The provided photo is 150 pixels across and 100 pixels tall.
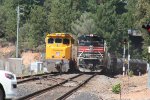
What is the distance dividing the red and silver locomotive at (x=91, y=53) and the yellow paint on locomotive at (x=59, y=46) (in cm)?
100

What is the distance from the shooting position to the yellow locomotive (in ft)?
134

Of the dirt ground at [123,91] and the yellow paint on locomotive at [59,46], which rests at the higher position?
the yellow paint on locomotive at [59,46]

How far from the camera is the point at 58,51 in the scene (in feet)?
135

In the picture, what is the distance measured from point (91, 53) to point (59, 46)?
2851 millimetres

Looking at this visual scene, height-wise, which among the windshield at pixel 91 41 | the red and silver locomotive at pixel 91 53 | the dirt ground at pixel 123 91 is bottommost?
the dirt ground at pixel 123 91

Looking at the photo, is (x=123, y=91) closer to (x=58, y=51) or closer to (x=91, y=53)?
(x=91, y=53)

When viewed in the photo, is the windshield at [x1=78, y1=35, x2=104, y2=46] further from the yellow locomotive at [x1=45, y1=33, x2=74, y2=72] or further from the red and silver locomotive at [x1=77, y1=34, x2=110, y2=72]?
the yellow locomotive at [x1=45, y1=33, x2=74, y2=72]

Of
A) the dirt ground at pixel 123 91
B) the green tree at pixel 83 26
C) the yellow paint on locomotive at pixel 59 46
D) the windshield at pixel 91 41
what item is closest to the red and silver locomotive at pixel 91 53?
the windshield at pixel 91 41

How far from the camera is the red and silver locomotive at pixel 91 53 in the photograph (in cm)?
4053

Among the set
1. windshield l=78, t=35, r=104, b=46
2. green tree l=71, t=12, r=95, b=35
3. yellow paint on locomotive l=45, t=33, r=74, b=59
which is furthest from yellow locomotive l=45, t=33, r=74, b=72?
green tree l=71, t=12, r=95, b=35

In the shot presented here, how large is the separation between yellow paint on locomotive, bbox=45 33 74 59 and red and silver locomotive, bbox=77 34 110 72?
1.00 metres

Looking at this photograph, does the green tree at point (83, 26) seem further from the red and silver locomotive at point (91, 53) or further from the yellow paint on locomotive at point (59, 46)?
the red and silver locomotive at point (91, 53)

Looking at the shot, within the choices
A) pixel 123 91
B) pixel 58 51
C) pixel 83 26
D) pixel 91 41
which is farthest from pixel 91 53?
pixel 83 26

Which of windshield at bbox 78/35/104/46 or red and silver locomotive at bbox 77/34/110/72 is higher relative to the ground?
windshield at bbox 78/35/104/46
